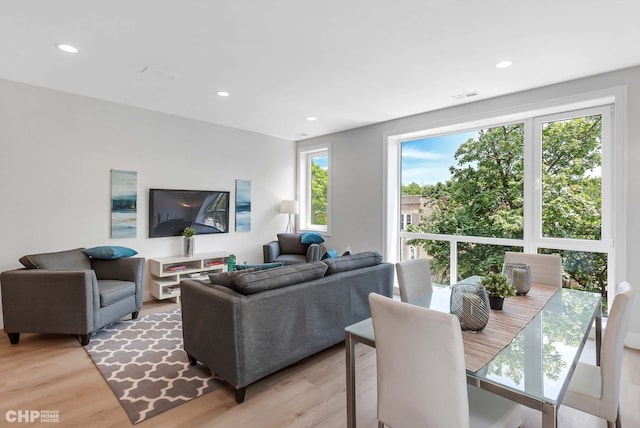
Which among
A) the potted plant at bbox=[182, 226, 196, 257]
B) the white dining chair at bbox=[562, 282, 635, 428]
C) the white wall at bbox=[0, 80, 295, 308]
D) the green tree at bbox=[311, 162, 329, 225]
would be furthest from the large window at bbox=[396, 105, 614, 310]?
the potted plant at bbox=[182, 226, 196, 257]

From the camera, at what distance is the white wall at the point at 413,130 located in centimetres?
299

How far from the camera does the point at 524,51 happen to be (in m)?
2.69

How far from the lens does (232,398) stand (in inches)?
88.0

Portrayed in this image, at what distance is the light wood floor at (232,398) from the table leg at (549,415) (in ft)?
3.80

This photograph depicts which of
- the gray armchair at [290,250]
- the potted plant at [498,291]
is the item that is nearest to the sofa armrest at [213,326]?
the potted plant at [498,291]

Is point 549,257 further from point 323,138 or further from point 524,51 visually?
point 323,138

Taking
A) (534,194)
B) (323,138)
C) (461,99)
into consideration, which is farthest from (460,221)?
(323,138)

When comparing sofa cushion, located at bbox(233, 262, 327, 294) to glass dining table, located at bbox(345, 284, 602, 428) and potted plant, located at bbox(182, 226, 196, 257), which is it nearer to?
glass dining table, located at bbox(345, 284, 602, 428)

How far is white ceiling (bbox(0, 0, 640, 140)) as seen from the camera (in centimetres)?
215

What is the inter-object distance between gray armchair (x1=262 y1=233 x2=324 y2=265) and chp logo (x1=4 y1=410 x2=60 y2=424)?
3.19 m

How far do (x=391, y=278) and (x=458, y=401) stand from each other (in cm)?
231

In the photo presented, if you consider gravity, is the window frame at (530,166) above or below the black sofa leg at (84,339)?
above

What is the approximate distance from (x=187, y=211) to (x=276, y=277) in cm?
293

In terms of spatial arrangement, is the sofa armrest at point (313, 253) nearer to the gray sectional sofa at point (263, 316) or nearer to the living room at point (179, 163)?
the living room at point (179, 163)
